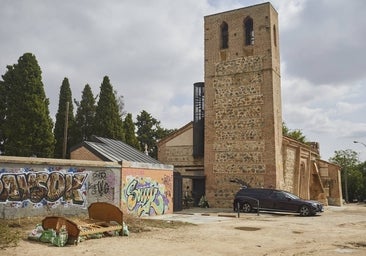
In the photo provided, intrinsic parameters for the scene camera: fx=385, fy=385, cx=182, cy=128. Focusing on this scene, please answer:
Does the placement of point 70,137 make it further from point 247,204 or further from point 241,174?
point 247,204

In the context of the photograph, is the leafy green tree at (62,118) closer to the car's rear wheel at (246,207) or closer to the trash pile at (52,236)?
the car's rear wheel at (246,207)

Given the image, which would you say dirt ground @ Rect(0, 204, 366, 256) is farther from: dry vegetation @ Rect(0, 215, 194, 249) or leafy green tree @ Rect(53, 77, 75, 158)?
leafy green tree @ Rect(53, 77, 75, 158)

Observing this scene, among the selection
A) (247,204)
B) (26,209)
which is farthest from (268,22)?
(26,209)

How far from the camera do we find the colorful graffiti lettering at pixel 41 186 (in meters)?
13.9

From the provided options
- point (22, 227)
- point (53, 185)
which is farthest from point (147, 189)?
point (22, 227)

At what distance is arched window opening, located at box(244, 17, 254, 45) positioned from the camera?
29062 millimetres

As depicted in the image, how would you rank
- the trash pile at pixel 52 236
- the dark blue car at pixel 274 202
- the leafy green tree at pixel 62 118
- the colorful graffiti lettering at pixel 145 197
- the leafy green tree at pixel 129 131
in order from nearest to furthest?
the trash pile at pixel 52 236, the colorful graffiti lettering at pixel 145 197, the dark blue car at pixel 274 202, the leafy green tree at pixel 62 118, the leafy green tree at pixel 129 131

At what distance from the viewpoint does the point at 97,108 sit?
36719 mm

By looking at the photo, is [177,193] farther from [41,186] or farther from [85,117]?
[85,117]

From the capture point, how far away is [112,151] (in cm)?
2109

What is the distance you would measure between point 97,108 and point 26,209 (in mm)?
22938

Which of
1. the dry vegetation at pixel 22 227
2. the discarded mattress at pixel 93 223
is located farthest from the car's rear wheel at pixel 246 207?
the discarded mattress at pixel 93 223

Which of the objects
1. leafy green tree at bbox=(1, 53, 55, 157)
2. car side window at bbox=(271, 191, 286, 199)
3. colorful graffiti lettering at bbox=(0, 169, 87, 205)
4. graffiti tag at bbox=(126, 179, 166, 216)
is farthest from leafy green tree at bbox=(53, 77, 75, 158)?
car side window at bbox=(271, 191, 286, 199)

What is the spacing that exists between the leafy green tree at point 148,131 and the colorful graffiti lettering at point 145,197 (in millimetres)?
29302
